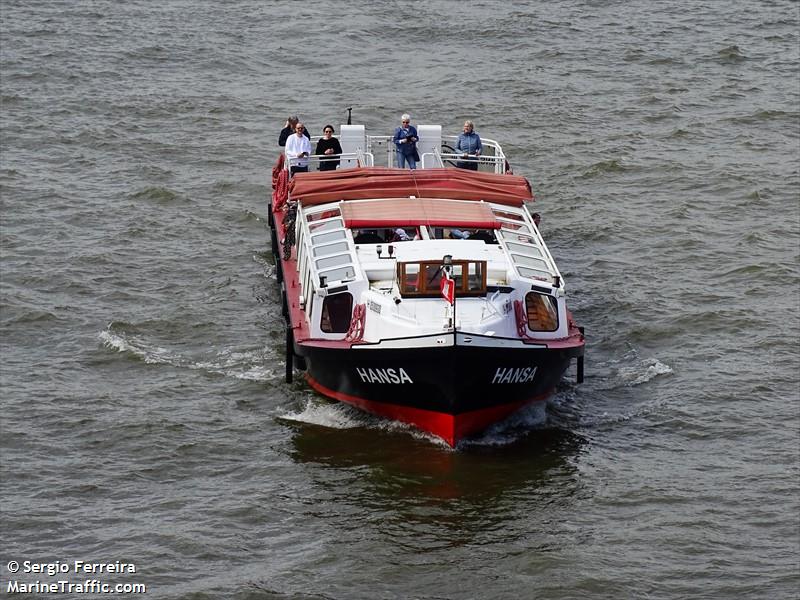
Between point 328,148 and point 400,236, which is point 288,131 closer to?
point 328,148

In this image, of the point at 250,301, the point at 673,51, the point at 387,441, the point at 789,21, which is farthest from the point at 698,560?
the point at 789,21

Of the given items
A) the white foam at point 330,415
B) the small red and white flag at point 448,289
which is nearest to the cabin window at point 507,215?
the small red and white flag at point 448,289

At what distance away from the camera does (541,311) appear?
87.8ft

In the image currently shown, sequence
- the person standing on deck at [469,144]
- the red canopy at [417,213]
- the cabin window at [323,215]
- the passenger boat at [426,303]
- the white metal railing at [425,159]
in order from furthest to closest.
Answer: the person standing on deck at [469,144], the white metal railing at [425,159], the cabin window at [323,215], the red canopy at [417,213], the passenger boat at [426,303]

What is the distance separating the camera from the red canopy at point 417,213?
2811cm

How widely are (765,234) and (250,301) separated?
1338 centimetres

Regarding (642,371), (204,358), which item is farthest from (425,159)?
(642,371)

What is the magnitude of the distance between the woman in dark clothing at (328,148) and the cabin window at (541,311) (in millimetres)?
8197

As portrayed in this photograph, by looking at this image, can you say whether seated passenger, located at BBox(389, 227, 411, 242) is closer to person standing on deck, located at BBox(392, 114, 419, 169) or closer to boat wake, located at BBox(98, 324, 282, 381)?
boat wake, located at BBox(98, 324, 282, 381)

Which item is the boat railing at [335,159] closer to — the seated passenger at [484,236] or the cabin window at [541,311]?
the seated passenger at [484,236]

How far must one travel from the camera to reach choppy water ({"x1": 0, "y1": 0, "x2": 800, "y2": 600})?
2281cm

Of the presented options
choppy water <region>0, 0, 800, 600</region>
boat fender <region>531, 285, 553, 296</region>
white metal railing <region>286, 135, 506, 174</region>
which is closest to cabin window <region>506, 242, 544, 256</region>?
boat fender <region>531, 285, 553, 296</region>

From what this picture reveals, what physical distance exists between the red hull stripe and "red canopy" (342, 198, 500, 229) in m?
3.54

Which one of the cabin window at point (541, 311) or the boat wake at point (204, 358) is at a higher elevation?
the cabin window at point (541, 311)
